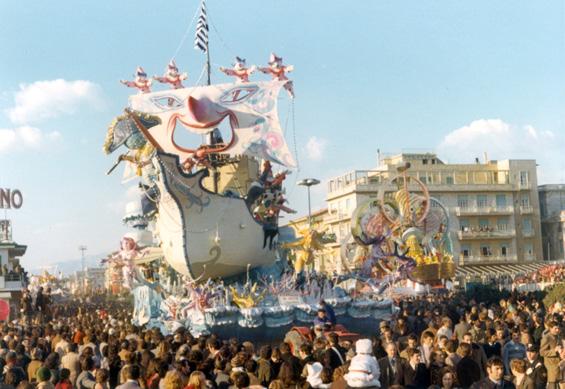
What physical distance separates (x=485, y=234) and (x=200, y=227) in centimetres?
4274

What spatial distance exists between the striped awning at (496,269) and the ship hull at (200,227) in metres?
34.3

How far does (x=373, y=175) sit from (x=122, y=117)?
39675mm

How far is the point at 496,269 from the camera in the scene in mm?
63688

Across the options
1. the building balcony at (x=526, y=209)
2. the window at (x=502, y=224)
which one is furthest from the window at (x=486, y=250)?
the building balcony at (x=526, y=209)

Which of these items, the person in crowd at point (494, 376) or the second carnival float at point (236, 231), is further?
the second carnival float at point (236, 231)

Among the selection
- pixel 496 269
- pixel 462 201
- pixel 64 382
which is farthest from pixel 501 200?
pixel 64 382

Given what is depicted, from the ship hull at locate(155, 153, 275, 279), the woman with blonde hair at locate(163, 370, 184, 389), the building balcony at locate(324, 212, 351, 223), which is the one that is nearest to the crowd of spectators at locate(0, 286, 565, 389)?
the woman with blonde hair at locate(163, 370, 184, 389)

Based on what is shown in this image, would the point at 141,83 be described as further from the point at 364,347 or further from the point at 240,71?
the point at 364,347

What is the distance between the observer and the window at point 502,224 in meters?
66.9

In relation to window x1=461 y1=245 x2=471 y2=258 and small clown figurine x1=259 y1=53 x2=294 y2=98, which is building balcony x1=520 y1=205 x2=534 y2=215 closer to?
window x1=461 y1=245 x2=471 y2=258

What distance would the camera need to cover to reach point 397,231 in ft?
141

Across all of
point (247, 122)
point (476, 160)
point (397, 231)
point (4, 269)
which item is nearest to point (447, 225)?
point (397, 231)

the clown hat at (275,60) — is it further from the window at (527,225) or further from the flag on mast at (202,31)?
the window at (527,225)

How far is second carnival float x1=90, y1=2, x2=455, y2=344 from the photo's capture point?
2633 centimetres
